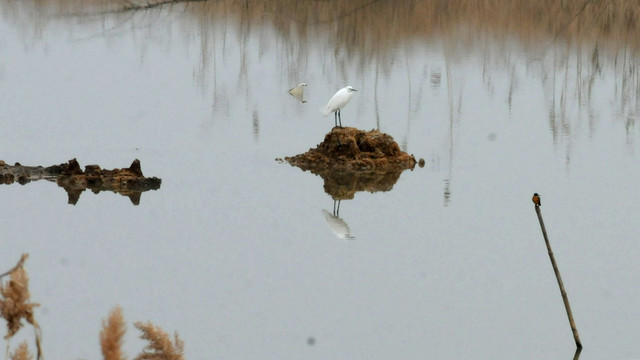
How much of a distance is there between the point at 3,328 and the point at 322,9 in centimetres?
1629

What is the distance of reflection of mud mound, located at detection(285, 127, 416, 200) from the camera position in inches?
472

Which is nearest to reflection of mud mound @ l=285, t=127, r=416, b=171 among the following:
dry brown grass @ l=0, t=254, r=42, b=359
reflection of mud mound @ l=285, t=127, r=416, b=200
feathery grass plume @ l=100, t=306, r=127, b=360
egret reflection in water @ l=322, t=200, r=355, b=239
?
reflection of mud mound @ l=285, t=127, r=416, b=200

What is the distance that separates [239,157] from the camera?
1267 centimetres

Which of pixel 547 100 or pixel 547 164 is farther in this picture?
pixel 547 100

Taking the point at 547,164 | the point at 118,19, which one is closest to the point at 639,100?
the point at 547,164

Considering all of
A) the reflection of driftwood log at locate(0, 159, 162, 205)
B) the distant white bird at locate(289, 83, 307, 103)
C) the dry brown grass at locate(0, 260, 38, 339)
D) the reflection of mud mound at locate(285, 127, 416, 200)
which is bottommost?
the dry brown grass at locate(0, 260, 38, 339)

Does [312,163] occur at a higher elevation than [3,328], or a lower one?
higher

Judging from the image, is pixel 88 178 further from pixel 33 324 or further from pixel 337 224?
pixel 33 324

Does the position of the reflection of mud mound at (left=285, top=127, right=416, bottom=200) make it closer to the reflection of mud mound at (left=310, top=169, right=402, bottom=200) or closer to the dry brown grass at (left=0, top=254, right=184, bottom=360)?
the reflection of mud mound at (left=310, top=169, right=402, bottom=200)

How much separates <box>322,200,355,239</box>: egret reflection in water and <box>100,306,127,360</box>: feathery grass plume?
6912 mm

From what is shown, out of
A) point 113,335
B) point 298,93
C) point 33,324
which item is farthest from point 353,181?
point 113,335

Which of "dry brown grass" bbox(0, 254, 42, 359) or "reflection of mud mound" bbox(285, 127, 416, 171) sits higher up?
"reflection of mud mound" bbox(285, 127, 416, 171)

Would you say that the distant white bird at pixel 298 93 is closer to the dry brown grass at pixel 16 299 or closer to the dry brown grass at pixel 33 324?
the dry brown grass at pixel 33 324

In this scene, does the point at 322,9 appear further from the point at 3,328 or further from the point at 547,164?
the point at 3,328
